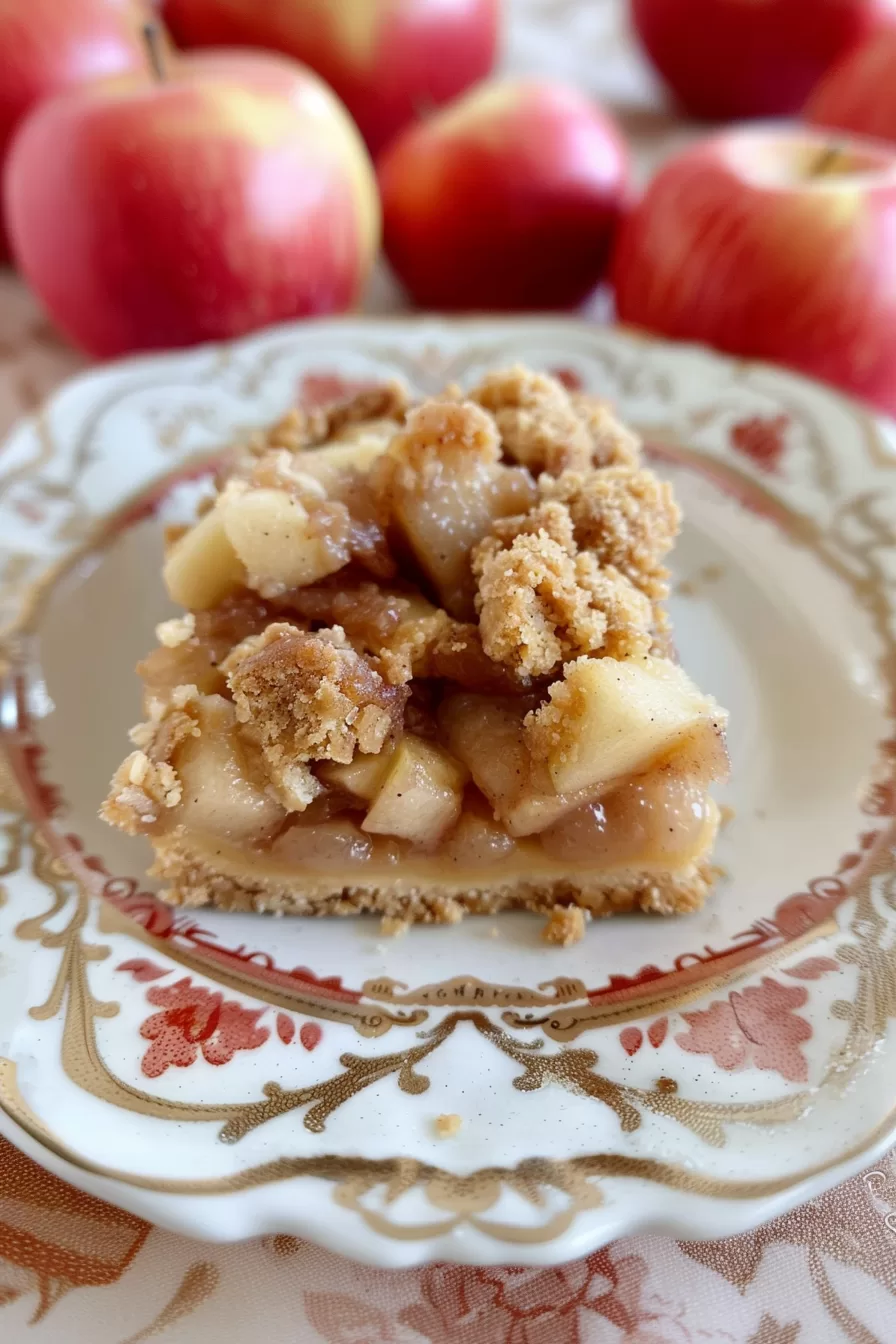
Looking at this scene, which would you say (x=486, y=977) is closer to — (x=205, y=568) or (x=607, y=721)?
(x=607, y=721)

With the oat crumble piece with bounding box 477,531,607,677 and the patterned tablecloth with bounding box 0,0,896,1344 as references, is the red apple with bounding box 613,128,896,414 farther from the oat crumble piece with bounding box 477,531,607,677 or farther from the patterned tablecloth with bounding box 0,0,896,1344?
the patterned tablecloth with bounding box 0,0,896,1344

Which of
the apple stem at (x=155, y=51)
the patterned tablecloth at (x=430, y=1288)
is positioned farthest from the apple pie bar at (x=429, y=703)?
the apple stem at (x=155, y=51)

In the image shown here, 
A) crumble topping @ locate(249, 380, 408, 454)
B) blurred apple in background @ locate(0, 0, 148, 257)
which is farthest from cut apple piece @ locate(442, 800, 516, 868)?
blurred apple in background @ locate(0, 0, 148, 257)

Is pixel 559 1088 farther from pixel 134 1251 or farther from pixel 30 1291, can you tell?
pixel 30 1291

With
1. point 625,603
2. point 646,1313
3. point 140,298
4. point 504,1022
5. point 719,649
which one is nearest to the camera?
point 646,1313

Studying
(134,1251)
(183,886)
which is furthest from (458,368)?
(134,1251)

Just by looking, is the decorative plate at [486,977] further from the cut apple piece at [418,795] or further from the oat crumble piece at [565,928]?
the cut apple piece at [418,795]

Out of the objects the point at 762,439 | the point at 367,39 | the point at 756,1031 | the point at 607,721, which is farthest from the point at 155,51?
the point at 756,1031
